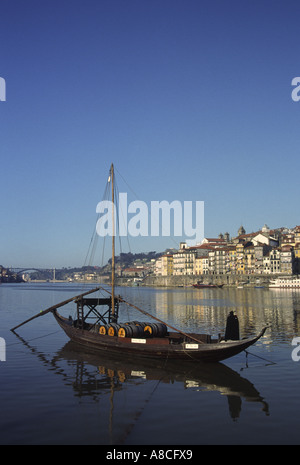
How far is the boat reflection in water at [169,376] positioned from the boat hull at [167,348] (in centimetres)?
55

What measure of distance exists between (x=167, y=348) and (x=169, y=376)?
7.94ft

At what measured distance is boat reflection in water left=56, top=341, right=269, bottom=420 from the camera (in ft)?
64.3

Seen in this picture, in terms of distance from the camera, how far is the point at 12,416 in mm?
16297

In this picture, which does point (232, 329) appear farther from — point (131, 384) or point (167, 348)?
point (131, 384)

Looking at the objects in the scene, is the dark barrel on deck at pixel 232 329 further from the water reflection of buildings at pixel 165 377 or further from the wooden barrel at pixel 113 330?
the wooden barrel at pixel 113 330

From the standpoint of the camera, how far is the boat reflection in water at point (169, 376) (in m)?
19.6

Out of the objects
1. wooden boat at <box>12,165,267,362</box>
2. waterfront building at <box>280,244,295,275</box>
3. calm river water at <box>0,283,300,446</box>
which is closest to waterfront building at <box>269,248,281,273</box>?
waterfront building at <box>280,244,295,275</box>

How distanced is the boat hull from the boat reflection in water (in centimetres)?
55

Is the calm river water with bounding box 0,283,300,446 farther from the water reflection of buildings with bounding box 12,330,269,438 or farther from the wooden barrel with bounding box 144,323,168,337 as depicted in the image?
the wooden barrel with bounding box 144,323,168,337

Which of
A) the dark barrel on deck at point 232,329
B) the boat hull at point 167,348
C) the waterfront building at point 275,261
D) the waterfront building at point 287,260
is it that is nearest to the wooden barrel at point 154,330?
the boat hull at point 167,348

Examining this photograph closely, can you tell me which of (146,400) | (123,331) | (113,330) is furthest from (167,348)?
(146,400)
